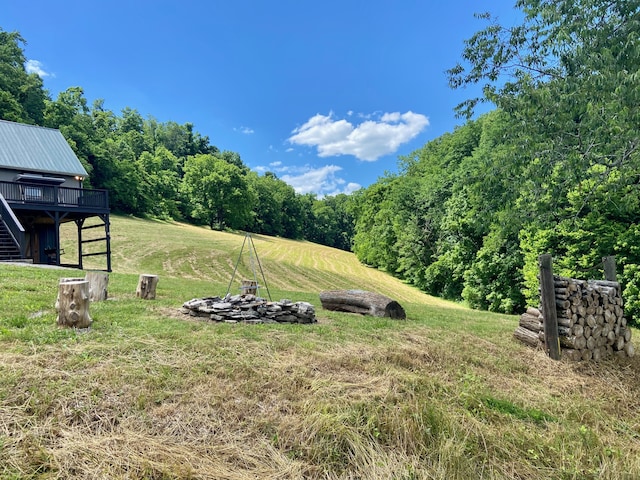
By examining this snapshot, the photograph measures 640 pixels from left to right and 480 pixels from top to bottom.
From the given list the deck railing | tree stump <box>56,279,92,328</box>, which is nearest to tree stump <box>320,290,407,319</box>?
tree stump <box>56,279,92,328</box>

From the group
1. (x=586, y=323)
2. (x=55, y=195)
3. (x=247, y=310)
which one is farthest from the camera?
(x=55, y=195)

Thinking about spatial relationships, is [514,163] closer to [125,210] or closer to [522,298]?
[522,298]

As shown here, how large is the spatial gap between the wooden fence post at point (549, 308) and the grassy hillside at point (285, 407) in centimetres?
34

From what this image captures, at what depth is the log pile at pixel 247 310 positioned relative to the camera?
6070mm

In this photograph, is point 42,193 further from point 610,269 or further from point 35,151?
point 610,269

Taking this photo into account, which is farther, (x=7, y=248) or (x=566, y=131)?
(x=7, y=248)

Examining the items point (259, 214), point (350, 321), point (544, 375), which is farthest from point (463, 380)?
point (259, 214)

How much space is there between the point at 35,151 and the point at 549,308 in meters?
24.7

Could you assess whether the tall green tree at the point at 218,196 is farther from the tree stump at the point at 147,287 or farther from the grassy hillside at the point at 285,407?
the grassy hillside at the point at 285,407

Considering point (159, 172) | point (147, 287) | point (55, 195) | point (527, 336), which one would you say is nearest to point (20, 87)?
point (159, 172)

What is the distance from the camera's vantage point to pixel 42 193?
16.5 meters

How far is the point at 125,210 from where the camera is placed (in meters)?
43.6

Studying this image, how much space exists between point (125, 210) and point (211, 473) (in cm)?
4779

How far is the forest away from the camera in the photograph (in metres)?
5.63
